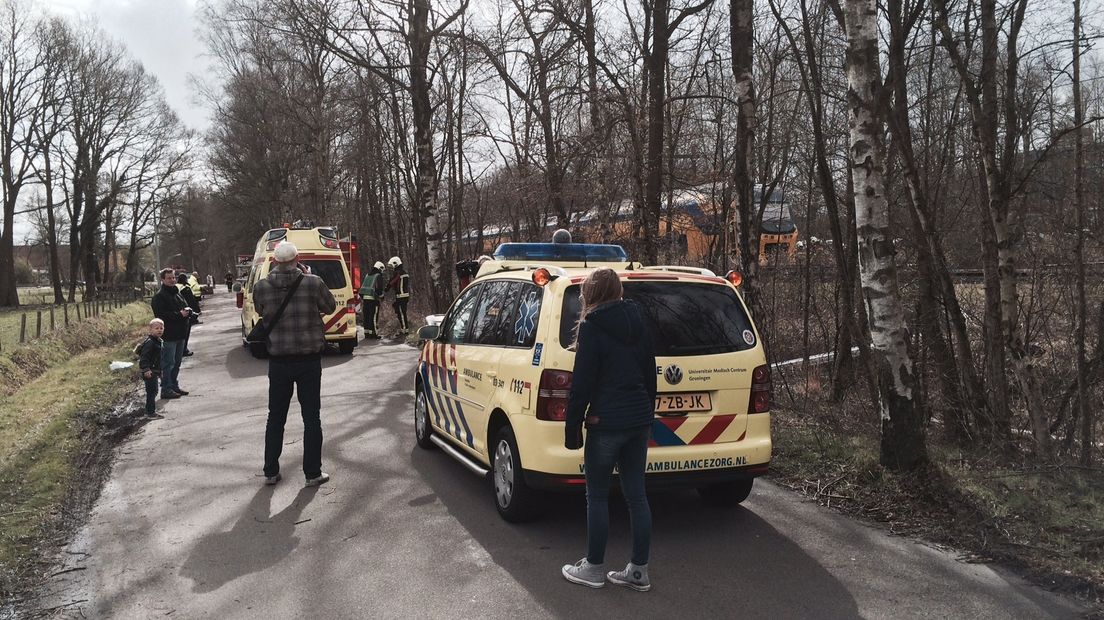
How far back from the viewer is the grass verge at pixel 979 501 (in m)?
4.36

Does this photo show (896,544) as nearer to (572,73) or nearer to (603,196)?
(603,196)

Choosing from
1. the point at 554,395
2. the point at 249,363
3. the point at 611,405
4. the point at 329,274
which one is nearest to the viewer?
the point at 611,405

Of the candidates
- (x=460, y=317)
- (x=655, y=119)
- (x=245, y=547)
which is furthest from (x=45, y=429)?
(x=655, y=119)

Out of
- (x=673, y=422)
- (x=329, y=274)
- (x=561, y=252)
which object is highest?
(x=561, y=252)

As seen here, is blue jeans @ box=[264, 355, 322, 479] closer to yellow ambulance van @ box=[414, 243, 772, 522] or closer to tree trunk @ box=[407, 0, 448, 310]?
yellow ambulance van @ box=[414, 243, 772, 522]

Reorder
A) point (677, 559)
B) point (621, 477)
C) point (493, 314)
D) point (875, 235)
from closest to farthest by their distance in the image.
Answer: point (621, 477) → point (677, 559) → point (875, 235) → point (493, 314)

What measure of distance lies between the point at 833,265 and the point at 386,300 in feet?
65.8

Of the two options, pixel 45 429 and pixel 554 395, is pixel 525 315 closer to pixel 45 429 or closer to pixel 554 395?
pixel 554 395

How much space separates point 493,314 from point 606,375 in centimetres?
207

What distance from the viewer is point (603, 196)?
14.3m

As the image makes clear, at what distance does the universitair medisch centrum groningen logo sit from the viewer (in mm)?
4906

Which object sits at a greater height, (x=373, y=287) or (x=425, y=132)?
(x=425, y=132)

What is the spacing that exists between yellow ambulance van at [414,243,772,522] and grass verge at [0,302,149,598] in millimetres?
3002

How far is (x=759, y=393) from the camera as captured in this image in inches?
204
